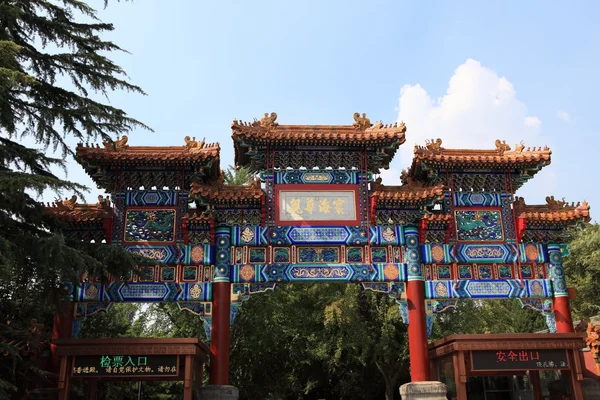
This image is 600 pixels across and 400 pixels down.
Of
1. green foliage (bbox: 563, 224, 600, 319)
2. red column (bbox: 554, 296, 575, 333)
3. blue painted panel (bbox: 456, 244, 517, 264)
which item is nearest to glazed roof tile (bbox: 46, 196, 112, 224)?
blue painted panel (bbox: 456, 244, 517, 264)

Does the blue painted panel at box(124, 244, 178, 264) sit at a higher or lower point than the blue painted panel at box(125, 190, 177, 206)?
lower

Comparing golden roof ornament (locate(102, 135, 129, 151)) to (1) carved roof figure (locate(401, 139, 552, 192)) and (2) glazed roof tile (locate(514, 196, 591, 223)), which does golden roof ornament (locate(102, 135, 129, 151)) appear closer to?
(1) carved roof figure (locate(401, 139, 552, 192))

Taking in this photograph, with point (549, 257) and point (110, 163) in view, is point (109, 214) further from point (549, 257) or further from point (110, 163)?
point (549, 257)

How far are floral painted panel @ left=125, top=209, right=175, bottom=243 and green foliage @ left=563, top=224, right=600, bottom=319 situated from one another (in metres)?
19.0

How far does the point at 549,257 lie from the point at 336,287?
387 inches

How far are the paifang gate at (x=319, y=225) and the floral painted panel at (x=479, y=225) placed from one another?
2 cm

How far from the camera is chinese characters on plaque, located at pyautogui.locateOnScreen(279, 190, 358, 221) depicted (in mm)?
12492

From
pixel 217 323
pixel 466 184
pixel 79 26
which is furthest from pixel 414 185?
pixel 79 26

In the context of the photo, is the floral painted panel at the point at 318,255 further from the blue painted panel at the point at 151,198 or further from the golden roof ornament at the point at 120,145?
the golden roof ornament at the point at 120,145

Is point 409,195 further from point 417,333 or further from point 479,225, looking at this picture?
point 417,333

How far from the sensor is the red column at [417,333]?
11523mm

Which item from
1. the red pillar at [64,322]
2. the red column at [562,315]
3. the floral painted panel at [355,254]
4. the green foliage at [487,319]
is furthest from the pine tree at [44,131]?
the green foliage at [487,319]

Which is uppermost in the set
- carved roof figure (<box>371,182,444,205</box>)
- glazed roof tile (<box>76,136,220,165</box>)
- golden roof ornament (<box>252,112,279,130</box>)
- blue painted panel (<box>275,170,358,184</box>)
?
golden roof ornament (<box>252,112,279,130</box>)

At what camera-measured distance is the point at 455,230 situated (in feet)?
41.5
